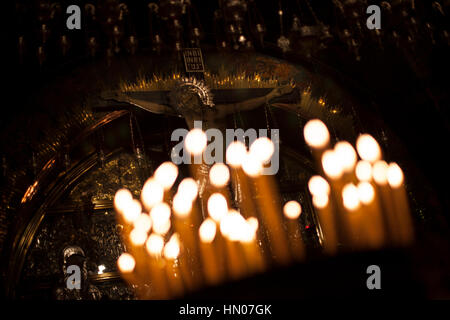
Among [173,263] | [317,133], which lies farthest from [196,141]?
[317,133]

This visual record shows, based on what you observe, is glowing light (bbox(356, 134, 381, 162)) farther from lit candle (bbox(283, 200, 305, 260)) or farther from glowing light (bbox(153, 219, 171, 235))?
glowing light (bbox(153, 219, 171, 235))

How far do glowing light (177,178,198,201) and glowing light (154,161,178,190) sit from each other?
0.57ft

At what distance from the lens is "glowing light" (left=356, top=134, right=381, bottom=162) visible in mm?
6094

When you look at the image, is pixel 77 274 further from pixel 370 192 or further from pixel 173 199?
pixel 370 192

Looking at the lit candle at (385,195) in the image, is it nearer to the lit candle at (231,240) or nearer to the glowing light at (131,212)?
the lit candle at (231,240)

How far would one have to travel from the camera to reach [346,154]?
6141 millimetres

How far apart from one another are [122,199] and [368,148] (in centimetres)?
299

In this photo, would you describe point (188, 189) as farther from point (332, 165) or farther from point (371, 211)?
point (371, 211)

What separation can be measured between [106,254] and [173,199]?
0.96 metres

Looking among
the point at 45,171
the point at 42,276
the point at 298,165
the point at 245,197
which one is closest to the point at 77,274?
the point at 42,276

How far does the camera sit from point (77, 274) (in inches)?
203

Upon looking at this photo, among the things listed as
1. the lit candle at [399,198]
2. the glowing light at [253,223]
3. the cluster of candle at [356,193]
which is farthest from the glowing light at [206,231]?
the lit candle at [399,198]

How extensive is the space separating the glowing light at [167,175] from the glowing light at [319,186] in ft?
5.87

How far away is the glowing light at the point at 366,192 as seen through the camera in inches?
228
